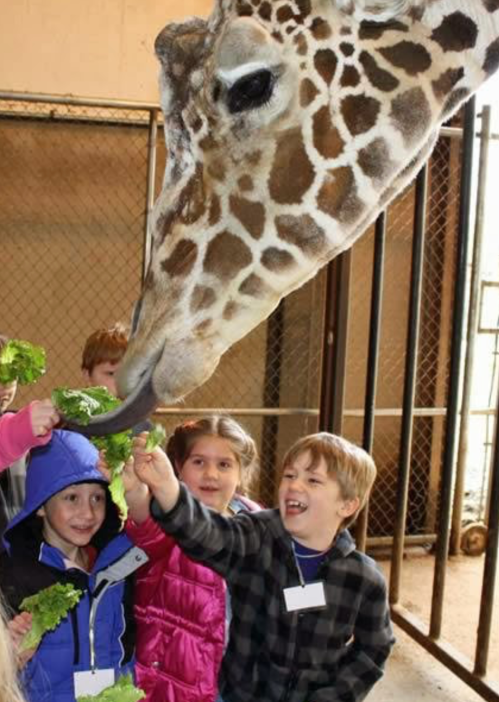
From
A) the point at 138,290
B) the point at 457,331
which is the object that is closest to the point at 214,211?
the point at 457,331

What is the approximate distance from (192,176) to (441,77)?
17.7 inches

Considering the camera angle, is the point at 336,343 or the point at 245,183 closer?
the point at 245,183

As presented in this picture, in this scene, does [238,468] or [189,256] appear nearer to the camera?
[189,256]

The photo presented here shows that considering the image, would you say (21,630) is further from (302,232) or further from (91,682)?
(302,232)

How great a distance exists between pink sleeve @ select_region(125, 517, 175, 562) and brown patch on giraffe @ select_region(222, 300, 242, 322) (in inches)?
27.4

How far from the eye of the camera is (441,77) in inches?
61.6

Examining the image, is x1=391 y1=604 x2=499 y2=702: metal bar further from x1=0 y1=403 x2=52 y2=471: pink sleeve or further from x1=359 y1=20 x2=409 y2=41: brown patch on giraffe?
x1=359 y1=20 x2=409 y2=41: brown patch on giraffe

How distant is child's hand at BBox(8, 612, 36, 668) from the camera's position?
6.07 feet

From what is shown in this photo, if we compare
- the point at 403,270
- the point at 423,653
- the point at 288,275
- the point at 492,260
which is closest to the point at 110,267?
the point at 403,270

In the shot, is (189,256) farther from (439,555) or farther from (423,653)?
(423,653)

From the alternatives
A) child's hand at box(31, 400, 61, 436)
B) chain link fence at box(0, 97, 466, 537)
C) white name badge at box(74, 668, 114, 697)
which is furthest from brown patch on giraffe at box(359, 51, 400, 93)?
chain link fence at box(0, 97, 466, 537)

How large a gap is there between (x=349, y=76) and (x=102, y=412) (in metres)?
0.75

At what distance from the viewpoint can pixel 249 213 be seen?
62.1 inches

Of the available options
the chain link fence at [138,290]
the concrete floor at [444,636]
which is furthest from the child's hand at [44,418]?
the chain link fence at [138,290]
